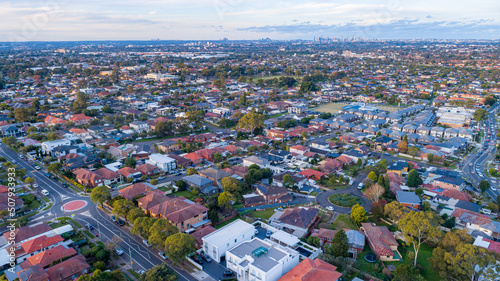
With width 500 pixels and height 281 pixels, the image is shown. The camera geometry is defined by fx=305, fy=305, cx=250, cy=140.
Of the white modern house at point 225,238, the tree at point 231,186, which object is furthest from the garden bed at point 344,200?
the white modern house at point 225,238

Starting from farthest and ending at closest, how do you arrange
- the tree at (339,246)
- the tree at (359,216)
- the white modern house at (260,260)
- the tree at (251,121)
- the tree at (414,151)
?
the tree at (251,121), the tree at (414,151), the tree at (359,216), the tree at (339,246), the white modern house at (260,260)

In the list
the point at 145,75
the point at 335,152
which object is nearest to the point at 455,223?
the point at 335,152

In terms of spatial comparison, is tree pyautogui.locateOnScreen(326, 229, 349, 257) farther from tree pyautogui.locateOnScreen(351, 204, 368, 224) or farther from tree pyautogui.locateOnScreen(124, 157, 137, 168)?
tree pyautogui.locateOnScreen(124, 157, 137, 168)

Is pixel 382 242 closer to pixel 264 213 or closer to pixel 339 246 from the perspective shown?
pixel 339 246

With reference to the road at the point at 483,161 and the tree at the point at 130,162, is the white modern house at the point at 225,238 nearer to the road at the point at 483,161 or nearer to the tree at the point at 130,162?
the tree at the point at 130,162

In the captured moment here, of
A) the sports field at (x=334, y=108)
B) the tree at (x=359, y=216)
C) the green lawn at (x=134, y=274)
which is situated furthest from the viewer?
the sports field at (x=334, y=108)

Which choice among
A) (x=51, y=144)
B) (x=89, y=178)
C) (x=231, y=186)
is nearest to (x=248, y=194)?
(x=231, y=186)

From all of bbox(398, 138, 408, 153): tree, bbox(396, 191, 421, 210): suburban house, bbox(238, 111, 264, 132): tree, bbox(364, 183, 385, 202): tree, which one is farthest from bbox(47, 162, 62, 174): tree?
bbox(398, 138, 408, 153): tree
